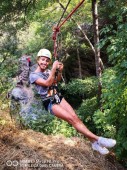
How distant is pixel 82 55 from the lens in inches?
540

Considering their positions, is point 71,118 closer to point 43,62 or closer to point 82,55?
point 43,62

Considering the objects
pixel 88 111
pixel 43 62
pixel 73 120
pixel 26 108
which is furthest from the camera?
pixel 88 111

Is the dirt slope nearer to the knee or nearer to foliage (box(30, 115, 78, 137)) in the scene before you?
the knee

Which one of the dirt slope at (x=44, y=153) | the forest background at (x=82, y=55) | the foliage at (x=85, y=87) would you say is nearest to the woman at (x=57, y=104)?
the dirt slope at (x=44, y=153)

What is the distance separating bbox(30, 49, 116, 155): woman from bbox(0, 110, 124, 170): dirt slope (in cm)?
29

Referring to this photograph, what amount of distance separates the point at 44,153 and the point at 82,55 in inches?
397

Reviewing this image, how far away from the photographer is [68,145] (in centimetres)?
442

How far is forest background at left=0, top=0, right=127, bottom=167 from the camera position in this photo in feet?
13.7

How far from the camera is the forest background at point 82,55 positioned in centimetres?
417

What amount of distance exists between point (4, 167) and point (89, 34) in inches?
397

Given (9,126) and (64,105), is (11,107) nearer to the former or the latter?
(9,126)

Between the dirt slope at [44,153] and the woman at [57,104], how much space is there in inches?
11.5

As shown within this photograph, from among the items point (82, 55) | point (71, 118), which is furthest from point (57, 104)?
point (82, 55)

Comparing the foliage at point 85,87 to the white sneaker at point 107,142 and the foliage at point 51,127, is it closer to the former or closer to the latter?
the foliage at point 51,127
